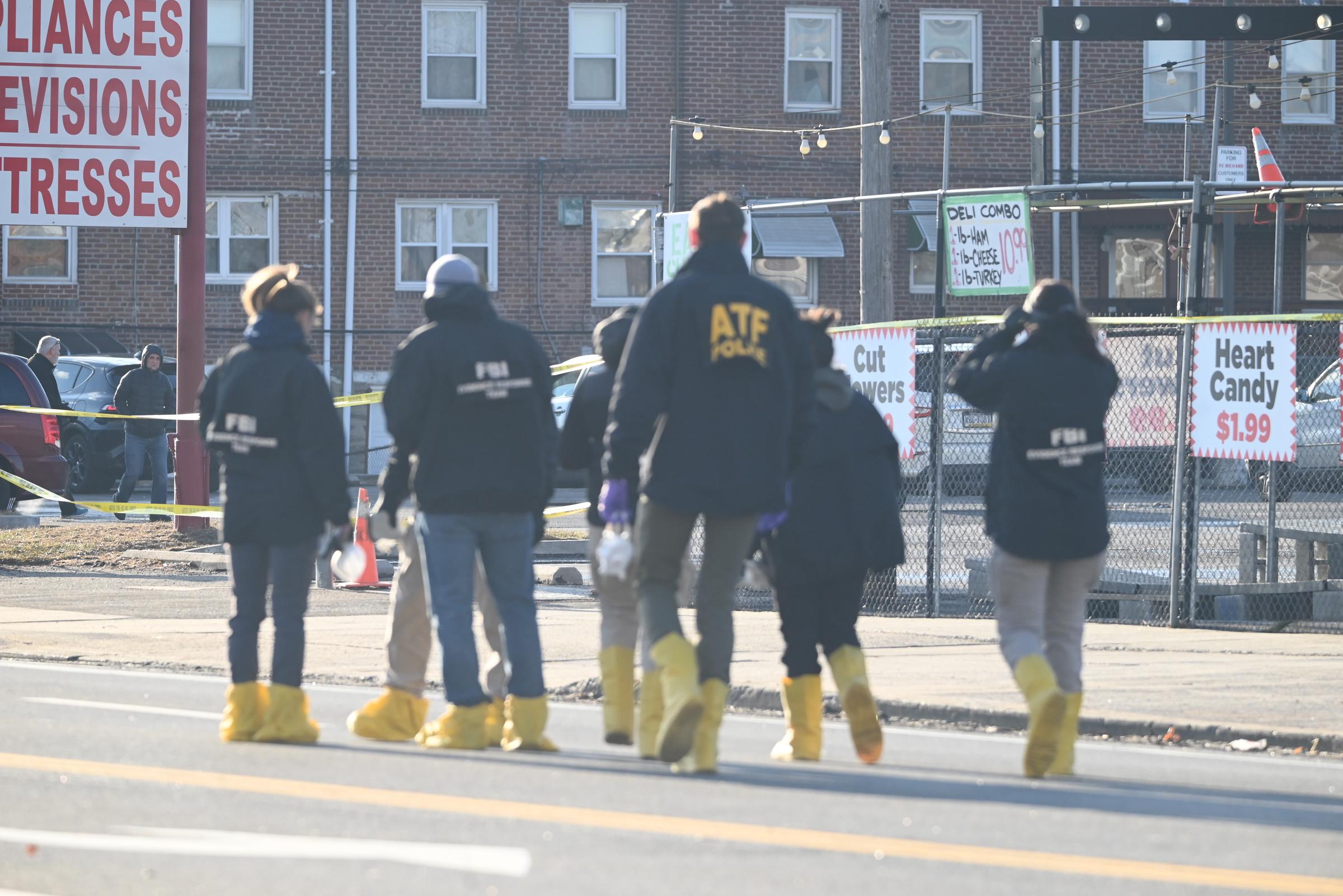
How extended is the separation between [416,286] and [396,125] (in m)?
2.65

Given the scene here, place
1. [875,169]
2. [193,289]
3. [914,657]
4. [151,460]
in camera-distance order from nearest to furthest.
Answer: [914,657]
[875,169]
[193,289]
[151,460]

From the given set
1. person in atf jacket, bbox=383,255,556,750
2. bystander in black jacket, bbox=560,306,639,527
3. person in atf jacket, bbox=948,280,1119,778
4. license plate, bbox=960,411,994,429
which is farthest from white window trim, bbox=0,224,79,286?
person in atf jacket, bbox=948,280,1119,778

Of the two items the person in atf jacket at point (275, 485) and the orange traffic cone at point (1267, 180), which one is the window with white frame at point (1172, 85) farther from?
the person in atf jacket at point (275, 485)

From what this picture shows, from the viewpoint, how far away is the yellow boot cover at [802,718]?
7.55m

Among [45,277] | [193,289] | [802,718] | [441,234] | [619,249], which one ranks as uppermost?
[441,234]

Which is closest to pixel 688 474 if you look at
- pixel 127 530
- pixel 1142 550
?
pixel 1142 550

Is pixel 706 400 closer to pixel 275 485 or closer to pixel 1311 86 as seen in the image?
pixel 275 485

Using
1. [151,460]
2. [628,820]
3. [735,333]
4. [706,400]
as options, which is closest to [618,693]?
[706,400]

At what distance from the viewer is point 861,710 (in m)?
7.43

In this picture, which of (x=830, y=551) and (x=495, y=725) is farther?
(x=495, y=725)

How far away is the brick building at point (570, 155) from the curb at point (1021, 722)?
893 inches

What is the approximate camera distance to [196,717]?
8727 mm

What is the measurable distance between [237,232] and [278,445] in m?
25.7

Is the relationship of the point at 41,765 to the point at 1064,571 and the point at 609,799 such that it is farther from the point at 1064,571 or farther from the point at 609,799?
the point at 1064,571
